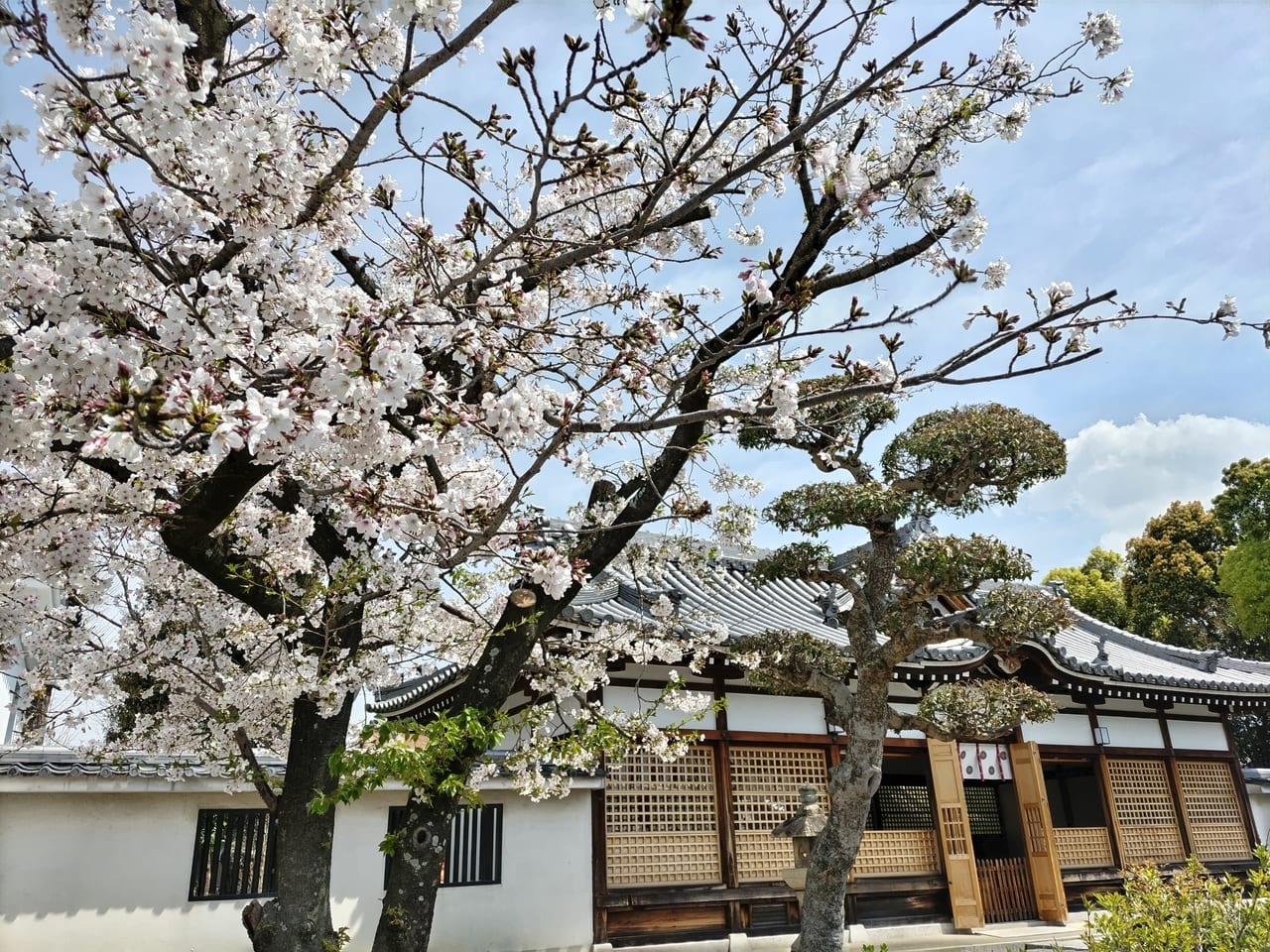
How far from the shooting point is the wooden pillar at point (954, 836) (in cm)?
1052

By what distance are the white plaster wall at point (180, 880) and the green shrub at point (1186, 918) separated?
5264mm

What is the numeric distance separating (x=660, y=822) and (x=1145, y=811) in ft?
29.1

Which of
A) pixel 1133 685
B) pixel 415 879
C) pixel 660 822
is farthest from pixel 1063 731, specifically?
pixel 415 879

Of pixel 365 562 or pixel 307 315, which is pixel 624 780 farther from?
pixel 307 315

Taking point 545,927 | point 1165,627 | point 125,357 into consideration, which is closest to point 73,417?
point 125,357

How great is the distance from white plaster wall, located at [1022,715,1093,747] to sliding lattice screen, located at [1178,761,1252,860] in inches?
93.4

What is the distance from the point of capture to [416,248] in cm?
444

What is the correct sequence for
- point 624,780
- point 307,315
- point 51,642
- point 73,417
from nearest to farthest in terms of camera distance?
point 73,417 < point 307,315 < point 51,642 < point 624,780

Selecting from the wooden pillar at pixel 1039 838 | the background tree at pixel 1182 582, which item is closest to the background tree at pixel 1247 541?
the background tree at pixel 1182 582

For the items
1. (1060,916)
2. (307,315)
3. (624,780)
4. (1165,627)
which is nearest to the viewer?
(307,315)

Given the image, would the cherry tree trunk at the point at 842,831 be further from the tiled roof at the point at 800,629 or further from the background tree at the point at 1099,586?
the background tree at the point at 1099,586

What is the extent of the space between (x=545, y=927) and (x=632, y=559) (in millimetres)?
4420

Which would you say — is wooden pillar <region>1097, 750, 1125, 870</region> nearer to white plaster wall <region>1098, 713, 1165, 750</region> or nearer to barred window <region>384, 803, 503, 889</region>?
white plaster wall <region>1098, 713, 1165, 750</region>

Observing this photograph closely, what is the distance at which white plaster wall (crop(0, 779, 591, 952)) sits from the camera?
21.9ft
